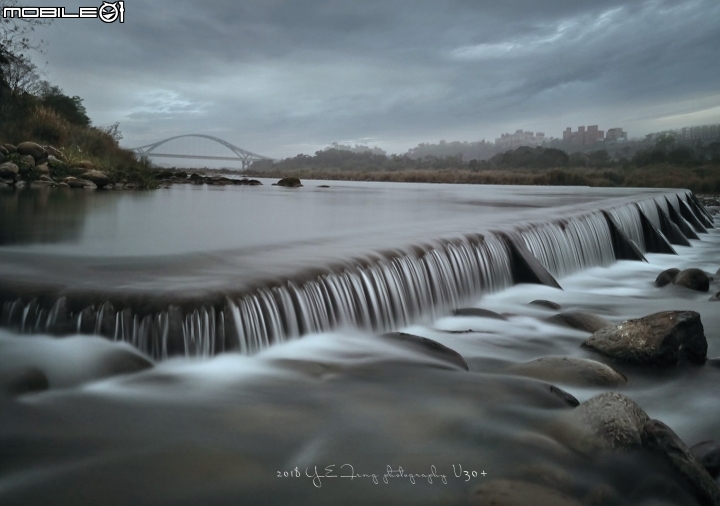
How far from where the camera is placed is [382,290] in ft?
19.4

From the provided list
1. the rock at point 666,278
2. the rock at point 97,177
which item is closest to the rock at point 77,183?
the rock at point 97,177

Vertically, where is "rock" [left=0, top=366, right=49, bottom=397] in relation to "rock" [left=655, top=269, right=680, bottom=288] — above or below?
above

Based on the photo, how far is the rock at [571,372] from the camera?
429 centimetres

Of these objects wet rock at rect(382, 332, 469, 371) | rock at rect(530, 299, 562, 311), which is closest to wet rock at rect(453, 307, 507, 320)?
rock at rect(530, 299, 562, 311)

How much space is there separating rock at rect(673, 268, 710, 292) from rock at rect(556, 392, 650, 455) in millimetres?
6846

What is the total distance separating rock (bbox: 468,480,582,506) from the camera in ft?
8.46

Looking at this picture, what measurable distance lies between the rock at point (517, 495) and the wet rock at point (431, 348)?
65.7 inches

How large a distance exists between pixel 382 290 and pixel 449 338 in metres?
0.87

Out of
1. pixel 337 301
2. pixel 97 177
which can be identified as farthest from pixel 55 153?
pixel 337 301

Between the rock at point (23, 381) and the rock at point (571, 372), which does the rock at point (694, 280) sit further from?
the rock at point (23, 381)

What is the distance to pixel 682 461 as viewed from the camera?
284 centimetres

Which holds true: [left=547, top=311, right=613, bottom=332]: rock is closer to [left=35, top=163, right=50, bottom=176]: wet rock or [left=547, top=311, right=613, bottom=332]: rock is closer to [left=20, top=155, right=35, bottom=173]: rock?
[left=35, top=163, right=50, bottom=176]: wet rock

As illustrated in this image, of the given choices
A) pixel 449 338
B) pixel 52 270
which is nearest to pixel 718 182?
pixel 449 338

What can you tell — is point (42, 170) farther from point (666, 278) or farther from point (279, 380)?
point (666, 278)
